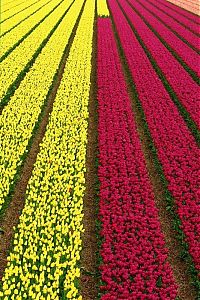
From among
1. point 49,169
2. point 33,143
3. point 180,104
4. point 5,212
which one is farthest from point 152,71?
point 5,212

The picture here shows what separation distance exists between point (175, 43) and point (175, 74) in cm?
726

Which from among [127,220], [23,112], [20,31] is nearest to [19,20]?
[20,31]

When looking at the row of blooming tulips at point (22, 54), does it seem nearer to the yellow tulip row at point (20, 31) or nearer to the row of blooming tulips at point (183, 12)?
the yellow tulip row at point (20, 31)

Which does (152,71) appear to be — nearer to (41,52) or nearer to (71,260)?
(41,52)

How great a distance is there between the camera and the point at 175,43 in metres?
27.9

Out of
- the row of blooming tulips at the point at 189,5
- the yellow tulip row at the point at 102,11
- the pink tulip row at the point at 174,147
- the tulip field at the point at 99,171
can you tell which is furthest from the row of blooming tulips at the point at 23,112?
the row of blooming tulips at the point at 189,5

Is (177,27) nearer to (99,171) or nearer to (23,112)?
(23,112)

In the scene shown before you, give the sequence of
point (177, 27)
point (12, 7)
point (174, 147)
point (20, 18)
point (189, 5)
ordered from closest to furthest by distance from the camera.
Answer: point (174, 147)
point (177, 27)
point (20, 18)
point (12, 7)
point (189, 5)

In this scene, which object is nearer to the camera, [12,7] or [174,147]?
[174,147]

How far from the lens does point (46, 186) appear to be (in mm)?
11430

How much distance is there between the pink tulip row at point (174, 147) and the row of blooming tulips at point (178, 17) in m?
13.0

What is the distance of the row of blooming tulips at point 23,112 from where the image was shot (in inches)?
498

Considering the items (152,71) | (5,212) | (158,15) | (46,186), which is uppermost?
(158,15)

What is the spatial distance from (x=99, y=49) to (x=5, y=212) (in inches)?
642
